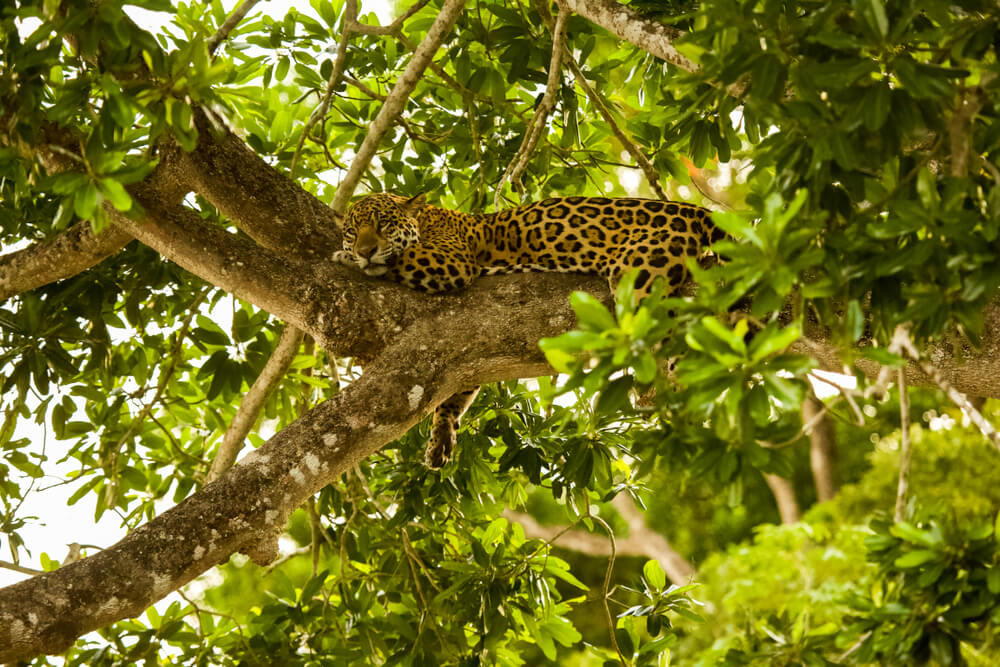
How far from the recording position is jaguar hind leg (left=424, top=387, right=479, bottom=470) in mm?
4301

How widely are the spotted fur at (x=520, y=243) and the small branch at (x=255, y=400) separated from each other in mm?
523

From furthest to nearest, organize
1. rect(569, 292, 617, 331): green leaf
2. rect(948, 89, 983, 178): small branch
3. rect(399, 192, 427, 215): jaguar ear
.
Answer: rect(399, 192, 427, 215): jaguar ear, rect(948, 89, 983, 178): small branch, rect(569, 292, 617, 331): green leaf

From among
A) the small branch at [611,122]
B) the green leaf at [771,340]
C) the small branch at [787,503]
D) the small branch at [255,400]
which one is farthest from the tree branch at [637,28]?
the small branch at [787,503]

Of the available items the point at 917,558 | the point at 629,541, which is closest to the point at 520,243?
the point at 917,558

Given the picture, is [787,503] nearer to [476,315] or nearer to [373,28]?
[373,28]

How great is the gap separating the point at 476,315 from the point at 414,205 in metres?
1.30

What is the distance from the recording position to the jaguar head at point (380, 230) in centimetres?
389

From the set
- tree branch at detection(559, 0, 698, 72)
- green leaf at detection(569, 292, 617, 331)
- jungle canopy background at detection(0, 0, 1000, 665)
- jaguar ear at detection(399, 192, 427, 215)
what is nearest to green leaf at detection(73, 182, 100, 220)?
jungle canopy background at detection(0, 0, 1000, 665)

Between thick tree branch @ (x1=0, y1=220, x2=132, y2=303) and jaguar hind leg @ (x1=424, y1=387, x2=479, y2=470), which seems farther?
jaguar hind leg @ (x1=424, y1=387, x2=479, y2=470)

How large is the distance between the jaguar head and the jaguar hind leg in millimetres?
608

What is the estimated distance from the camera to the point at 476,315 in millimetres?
3553

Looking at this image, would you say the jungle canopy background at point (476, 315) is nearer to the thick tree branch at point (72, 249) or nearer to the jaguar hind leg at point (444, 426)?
the thick tree branch at point (72, 249)

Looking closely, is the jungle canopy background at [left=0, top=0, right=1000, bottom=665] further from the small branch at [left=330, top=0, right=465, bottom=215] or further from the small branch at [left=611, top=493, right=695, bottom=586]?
the small branch at [left=611, top=493, right=695, bottom=586]

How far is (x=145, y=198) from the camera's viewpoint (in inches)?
143
